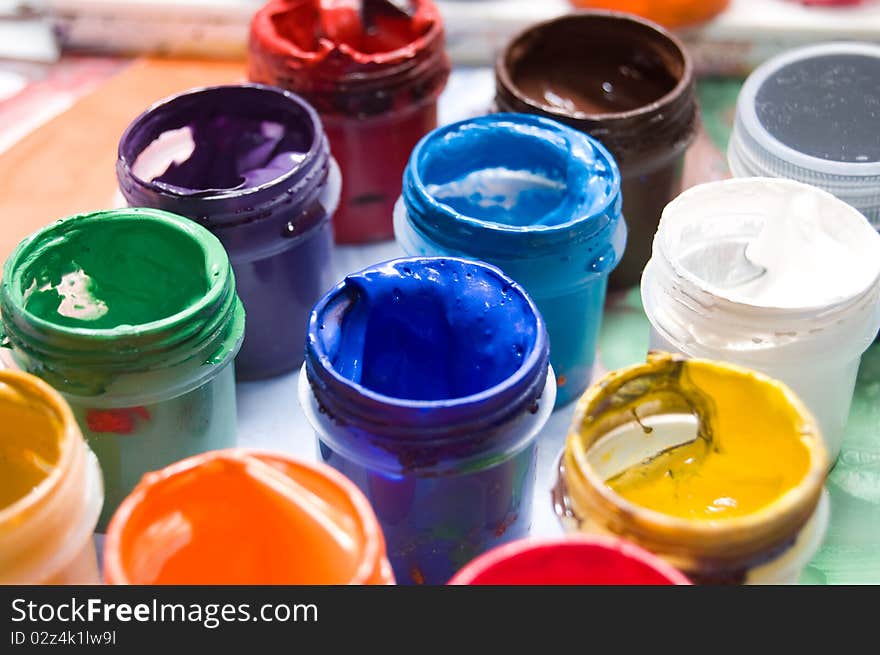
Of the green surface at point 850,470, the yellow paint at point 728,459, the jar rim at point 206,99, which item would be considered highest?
the jar rim at point 206,99

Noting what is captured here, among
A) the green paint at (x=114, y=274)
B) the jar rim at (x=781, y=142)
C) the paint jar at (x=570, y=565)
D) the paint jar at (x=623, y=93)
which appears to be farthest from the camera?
the paint jar at (x=623, y=93)

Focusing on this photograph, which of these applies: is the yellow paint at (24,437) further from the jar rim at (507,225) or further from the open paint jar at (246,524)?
the jar rim at (507,225)

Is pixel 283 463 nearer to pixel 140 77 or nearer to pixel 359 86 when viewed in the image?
pixel 359 86

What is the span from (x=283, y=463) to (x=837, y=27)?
163 cm

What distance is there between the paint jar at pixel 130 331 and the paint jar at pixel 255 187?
0.09 meters

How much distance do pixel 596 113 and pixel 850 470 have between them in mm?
738

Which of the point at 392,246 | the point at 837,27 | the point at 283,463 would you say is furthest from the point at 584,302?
the point at 837,27

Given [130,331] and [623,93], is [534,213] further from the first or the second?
[130,331]

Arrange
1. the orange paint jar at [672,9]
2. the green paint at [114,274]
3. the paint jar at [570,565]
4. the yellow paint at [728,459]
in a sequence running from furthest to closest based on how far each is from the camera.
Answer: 1. the orange paint jar at [672,9]
2. the green paint at [114,274]
3. the yellow paint at [728,459]
4. the paint jar at [570,565]

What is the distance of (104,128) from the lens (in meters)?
2.24

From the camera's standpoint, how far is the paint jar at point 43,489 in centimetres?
113

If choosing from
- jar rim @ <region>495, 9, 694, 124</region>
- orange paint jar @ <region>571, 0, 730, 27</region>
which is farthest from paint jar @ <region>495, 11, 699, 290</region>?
orange paint jar @ <region>571, 0, 730, 27</region>

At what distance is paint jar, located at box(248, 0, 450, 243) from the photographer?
1880 millimetres

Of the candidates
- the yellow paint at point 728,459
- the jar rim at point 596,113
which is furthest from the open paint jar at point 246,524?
the jar rim at point 596,113
